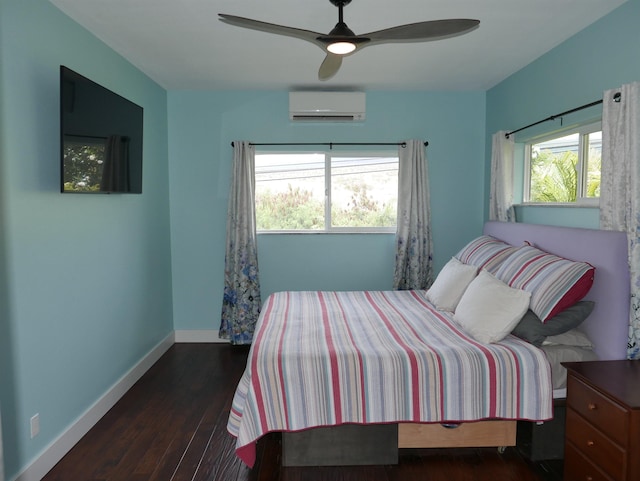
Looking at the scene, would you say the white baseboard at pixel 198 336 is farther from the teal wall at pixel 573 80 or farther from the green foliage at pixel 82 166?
the teal wall at pixel 573 80

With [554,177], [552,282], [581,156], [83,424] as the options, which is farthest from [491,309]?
[83,424]

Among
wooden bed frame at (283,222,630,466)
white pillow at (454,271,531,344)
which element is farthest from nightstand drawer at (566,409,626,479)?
white pillow at (454,271,531,344)

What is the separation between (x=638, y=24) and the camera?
233 centimetres

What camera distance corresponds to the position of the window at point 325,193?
4426 millimetres

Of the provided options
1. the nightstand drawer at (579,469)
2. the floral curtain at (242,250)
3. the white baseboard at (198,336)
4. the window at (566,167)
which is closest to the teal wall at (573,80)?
the window at (566,167)

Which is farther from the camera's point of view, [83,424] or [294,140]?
[294,140]

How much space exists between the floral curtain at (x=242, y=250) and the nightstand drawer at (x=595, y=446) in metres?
2.85

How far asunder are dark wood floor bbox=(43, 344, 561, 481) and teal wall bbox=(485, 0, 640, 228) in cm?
163

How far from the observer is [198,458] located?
245 cm

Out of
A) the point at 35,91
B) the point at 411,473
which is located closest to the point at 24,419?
the point at 35,91

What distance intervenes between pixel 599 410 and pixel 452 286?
1348 millimetres

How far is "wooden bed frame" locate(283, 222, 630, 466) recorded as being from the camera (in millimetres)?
2307

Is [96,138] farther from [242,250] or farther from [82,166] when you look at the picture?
[242,250]

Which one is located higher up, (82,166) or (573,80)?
(573,80)
